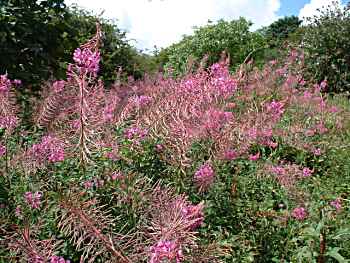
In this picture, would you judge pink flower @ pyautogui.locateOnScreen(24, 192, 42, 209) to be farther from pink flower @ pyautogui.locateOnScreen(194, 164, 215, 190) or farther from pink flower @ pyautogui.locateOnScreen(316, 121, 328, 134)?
pink flower @ pyautogui.locateOnScreen(316, 121, 328, 134)

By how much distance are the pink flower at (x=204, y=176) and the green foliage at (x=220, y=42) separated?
10.9 m

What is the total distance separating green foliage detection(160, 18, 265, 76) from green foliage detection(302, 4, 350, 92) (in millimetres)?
1765

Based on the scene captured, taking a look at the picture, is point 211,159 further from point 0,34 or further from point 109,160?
point 0,34

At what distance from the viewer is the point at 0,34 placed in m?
4.48

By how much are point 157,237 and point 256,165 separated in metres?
1.92

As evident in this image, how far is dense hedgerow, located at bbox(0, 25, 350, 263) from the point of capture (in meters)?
1.77

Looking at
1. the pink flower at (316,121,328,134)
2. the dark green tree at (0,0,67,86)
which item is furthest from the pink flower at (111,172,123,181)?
the pink flower at (316,121,328,134)

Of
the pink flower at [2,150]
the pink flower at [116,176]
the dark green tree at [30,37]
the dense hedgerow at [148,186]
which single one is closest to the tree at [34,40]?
the dark green tree at [30,37]

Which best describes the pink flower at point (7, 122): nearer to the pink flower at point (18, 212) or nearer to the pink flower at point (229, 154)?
the pink flower at point (18, 212)

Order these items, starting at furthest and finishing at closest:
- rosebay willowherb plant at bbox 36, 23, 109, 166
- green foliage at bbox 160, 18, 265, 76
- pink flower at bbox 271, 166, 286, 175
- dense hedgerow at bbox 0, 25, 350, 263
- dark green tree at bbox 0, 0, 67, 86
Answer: green foliage at bbox 160, 18, 265, 76
dark green tree at bbox 0, 0, 67, 86
pink flower at bbox 271, 166, 286, 175
rosebay willowherb plant at bbox 36, 23, 109, 166
dense hedgerow at bbox 0, 25, 350, 263

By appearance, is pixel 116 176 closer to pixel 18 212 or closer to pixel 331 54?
pixel 18 212

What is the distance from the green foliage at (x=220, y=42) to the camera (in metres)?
13.8

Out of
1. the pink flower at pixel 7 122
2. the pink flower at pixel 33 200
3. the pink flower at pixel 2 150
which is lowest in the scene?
the pink flower at pixel 33 200

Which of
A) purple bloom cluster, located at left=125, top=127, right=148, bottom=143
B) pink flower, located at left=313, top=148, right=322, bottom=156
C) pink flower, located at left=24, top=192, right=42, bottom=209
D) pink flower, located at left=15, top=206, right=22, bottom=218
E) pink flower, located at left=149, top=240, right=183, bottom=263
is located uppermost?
purple bloom cluster, located at left=125, top=127, right=148, bottom=143
